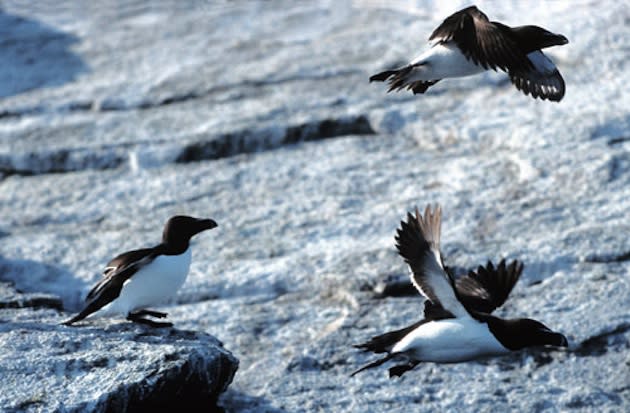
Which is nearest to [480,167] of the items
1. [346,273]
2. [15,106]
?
[346,273]

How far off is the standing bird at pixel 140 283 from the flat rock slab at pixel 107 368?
14 cm

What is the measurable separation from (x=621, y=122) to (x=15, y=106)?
213 inches

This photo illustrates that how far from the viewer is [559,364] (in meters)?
6.09

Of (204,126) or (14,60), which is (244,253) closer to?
(204,126)

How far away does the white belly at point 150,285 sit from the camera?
5.93 m

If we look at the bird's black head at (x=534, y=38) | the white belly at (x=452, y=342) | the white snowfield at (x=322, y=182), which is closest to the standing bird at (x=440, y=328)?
the white belly at (x=452, y=342)

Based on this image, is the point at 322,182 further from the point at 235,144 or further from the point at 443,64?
the point at 443,64

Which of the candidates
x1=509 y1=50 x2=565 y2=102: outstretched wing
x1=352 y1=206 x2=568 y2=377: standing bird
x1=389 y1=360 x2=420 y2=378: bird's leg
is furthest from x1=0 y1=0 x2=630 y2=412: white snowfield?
x1=509 y1=50 x2=565 y2=102: outstretched wing

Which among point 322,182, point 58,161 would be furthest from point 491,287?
point 58,161

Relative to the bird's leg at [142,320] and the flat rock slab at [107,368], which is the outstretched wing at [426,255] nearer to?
the flat rock slab at [107,368]

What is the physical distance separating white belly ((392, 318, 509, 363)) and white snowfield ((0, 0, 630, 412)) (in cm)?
72

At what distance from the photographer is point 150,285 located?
5918 millimetres

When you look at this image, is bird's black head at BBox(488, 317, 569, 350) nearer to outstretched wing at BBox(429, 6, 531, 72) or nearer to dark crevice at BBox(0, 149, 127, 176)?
outstretched wing at BBox(429, 6, 531, 72)

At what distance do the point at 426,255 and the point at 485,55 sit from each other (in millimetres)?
907
